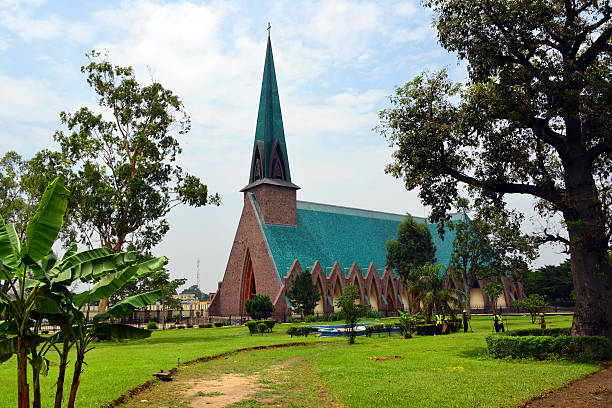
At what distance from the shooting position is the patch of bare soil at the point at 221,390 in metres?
10.9

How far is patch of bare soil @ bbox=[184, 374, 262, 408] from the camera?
10891mm

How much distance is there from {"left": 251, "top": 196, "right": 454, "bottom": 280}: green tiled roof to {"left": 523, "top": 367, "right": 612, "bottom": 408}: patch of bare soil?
4014 centimetres

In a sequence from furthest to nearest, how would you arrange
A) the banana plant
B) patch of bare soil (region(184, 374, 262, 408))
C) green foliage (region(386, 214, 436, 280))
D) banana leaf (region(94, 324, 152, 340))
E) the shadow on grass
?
green foliage (region(386, 214, 436, 280)) < the shadow on grass < patch of bare soil (region(184, 374, 262, 408)) < banana leaf (region(94, 324, 152, 340)) < the banana plant

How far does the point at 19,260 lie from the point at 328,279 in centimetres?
4707

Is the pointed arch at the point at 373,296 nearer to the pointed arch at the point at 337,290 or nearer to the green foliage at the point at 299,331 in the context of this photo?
the pointed arch at the point at 337,290

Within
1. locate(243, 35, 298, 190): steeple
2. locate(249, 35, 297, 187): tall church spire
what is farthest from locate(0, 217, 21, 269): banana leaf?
locate(249, 35, 297, 187): tall church spire

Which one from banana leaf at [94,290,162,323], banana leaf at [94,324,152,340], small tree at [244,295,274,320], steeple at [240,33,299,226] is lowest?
small tree at [244,295,274,320]

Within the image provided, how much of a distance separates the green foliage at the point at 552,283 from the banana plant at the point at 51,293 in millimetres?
64353

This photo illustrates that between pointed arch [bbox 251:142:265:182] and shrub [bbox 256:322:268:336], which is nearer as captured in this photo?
shrub [bbox 256:322:268:336]

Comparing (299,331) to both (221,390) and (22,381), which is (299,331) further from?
(22,381)

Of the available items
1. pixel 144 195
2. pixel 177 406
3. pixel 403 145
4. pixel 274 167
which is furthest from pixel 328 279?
pixel 177 406

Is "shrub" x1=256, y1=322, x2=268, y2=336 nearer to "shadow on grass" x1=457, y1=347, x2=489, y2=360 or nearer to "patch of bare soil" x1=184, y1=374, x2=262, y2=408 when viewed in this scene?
"shadow on grass" x1=457, y1=347, x2=489, y2=360

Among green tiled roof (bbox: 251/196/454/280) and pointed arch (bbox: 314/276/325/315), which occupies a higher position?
green tiled roof (bbox: 251/196/454/280)

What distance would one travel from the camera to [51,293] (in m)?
8.13
